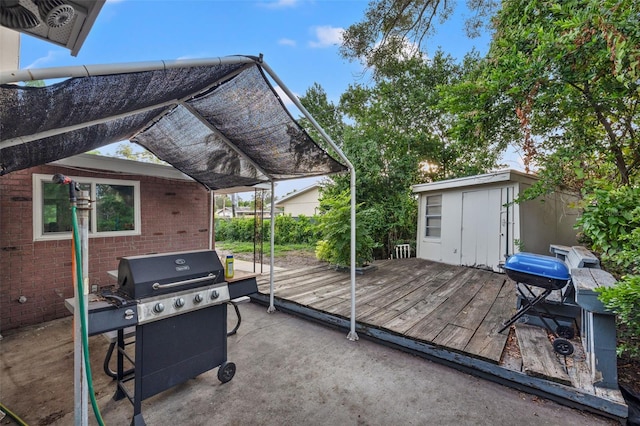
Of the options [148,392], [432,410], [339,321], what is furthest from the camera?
[339,321]

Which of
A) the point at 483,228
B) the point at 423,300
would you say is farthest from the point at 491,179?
the point at 423,300

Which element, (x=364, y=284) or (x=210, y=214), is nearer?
(x=364, y=284)

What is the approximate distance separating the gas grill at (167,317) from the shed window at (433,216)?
682 cm

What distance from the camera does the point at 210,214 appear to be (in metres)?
5.91

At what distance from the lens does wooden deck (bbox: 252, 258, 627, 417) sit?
2.35 m

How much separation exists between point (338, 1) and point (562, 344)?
6.79 m

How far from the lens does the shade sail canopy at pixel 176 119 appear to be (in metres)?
1.43

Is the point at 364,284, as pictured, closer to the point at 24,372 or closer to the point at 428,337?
the point at 428,337

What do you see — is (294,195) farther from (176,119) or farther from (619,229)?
(619,229)

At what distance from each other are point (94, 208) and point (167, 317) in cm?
351

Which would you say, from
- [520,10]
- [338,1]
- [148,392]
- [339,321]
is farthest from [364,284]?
[338,1]

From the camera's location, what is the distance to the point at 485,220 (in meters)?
6.73

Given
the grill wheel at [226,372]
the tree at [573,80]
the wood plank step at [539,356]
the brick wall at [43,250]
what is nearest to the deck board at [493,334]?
the wood plank step at [539,356]

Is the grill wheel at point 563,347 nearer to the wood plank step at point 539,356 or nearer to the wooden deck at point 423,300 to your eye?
the wood plank step at point 539,356
